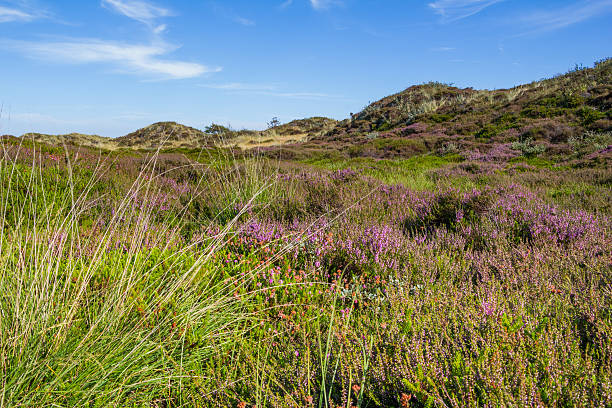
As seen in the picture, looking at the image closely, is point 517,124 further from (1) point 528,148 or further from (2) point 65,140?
(2) point 65,140

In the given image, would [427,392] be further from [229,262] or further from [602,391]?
[229,262]

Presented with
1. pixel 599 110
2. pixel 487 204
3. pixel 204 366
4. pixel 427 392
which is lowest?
pixel 204 366

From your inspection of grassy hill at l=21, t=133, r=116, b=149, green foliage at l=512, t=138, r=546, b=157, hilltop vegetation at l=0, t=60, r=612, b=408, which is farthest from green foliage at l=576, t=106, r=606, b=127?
grassy hill at l=21, t=133, r=116, b=149

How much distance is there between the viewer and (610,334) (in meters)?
1.78

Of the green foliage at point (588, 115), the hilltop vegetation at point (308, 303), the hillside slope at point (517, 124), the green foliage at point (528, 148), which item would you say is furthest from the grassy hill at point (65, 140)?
the green foliage at point (588, 115)

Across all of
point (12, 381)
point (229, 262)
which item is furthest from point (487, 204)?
point (12, 381)

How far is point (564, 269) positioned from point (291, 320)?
7.80 ft

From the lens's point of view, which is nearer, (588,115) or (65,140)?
(65,140)

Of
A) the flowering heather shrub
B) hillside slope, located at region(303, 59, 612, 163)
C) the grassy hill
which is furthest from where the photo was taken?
hillside slope, located at region(303, 59, 612, 163)

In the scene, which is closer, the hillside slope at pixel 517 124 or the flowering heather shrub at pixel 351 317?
the flowering heather shrub at pixel 351 317

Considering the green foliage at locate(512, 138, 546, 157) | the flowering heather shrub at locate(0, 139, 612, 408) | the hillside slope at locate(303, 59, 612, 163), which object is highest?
the hillside slope at locate(303, 59, 612, 163)

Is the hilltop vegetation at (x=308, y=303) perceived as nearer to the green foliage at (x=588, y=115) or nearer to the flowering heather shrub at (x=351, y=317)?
the flowering heather shrub at (x=351, y=317)

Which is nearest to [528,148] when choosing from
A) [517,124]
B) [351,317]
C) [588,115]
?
[517,124]

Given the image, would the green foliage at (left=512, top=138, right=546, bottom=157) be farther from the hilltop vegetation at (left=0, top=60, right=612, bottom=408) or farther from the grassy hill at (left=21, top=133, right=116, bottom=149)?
the grassy hill at (left=21, top=133, right=116, bottom=149)
